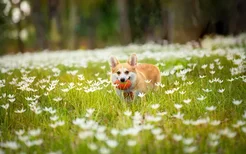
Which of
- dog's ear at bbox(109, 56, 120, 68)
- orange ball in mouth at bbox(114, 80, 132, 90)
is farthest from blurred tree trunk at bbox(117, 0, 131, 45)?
orange ball in mouth at bbox(114, 80, 132, 90)

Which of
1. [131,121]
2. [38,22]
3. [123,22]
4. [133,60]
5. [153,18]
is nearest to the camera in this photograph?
[131,121]

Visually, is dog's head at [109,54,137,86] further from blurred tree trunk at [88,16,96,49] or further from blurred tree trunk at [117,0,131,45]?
blurred tree trunk at [88,16,96,49]

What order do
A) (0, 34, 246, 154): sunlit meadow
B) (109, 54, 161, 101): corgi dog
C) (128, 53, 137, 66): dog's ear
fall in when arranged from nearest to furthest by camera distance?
(0, 34, 246, 154): sunlit meadow → (109, 54, 161, 101): corgi dog → (128, 53, 137, 66): dog's ear

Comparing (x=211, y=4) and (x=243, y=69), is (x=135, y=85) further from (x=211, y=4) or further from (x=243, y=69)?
(x=211, y=4)

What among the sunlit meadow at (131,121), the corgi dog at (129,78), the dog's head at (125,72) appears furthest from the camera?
the corgi dog at (129,78)

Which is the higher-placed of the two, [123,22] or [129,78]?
[123,22]

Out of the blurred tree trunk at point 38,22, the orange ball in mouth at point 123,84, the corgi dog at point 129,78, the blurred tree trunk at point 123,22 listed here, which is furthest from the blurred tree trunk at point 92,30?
the orange ball in mouth at point 123,84

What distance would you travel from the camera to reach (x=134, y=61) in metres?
6.14

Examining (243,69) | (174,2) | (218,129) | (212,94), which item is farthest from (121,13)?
(218,129)

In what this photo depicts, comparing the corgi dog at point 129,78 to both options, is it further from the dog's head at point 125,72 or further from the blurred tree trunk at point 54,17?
the blurred tree trunk at point 54,17

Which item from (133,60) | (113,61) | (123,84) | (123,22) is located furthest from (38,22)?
(123,84)

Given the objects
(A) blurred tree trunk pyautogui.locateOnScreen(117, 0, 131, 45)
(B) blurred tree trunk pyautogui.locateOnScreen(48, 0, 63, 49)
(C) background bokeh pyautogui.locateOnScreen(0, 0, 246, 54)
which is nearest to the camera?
(C) background bokeh pyautogui.locateOnScreen(0, 0, 246, 54)

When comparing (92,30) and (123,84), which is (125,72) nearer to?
(123,84)

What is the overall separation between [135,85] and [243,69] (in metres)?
2.48
